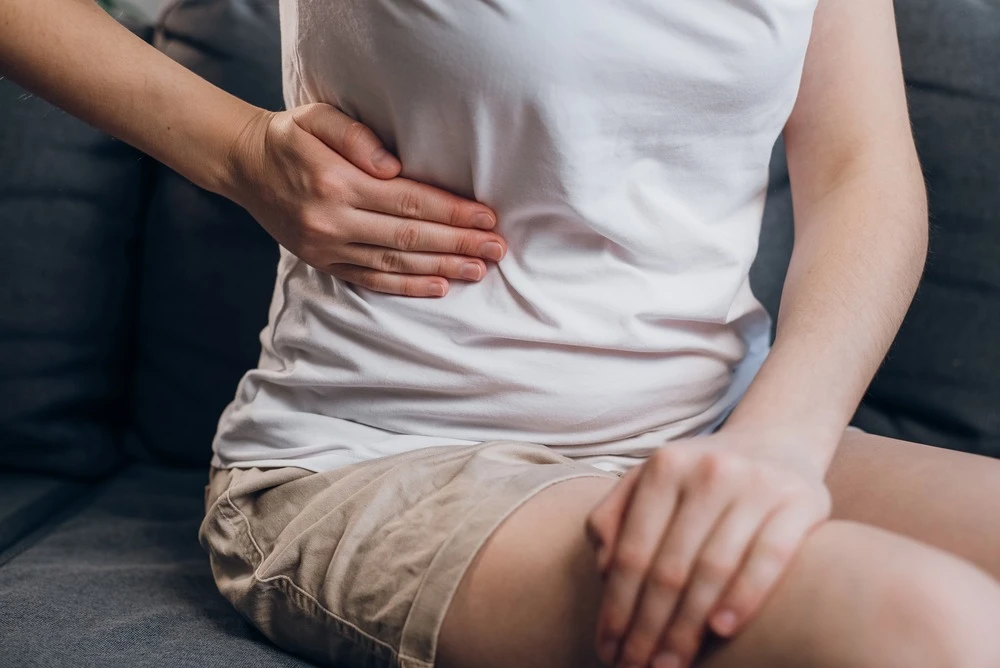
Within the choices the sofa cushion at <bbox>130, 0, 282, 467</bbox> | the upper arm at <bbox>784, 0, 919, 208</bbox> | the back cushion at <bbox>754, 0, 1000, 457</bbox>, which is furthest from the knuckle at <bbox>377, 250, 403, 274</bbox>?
the back cushion at <bbox>754, 0, 1000, 457</bbox>

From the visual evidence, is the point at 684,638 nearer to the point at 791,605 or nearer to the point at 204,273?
the point at 791,605

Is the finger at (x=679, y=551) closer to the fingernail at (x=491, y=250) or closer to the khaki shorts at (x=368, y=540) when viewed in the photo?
the khaki shorts at (x=368, y=540)

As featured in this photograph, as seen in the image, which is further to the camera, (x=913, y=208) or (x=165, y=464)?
(x=165, y=464)

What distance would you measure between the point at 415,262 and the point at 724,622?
1.11ft

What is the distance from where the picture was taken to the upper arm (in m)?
0.77

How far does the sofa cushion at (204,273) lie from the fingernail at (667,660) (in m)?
0.80

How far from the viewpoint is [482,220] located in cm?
67

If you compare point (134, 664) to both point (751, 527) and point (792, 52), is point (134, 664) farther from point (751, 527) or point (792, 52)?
point (792, 52)

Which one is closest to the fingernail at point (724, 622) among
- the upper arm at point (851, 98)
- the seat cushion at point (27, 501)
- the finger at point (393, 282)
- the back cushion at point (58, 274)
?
the finger at point (393, 282)

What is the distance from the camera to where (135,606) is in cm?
79

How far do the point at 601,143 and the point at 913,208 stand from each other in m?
0.29

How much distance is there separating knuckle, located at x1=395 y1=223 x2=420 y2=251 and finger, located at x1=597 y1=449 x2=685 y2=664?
28 cm

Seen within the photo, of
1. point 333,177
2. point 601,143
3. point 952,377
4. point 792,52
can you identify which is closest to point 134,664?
point 333,177

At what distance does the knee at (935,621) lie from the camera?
378 mm
